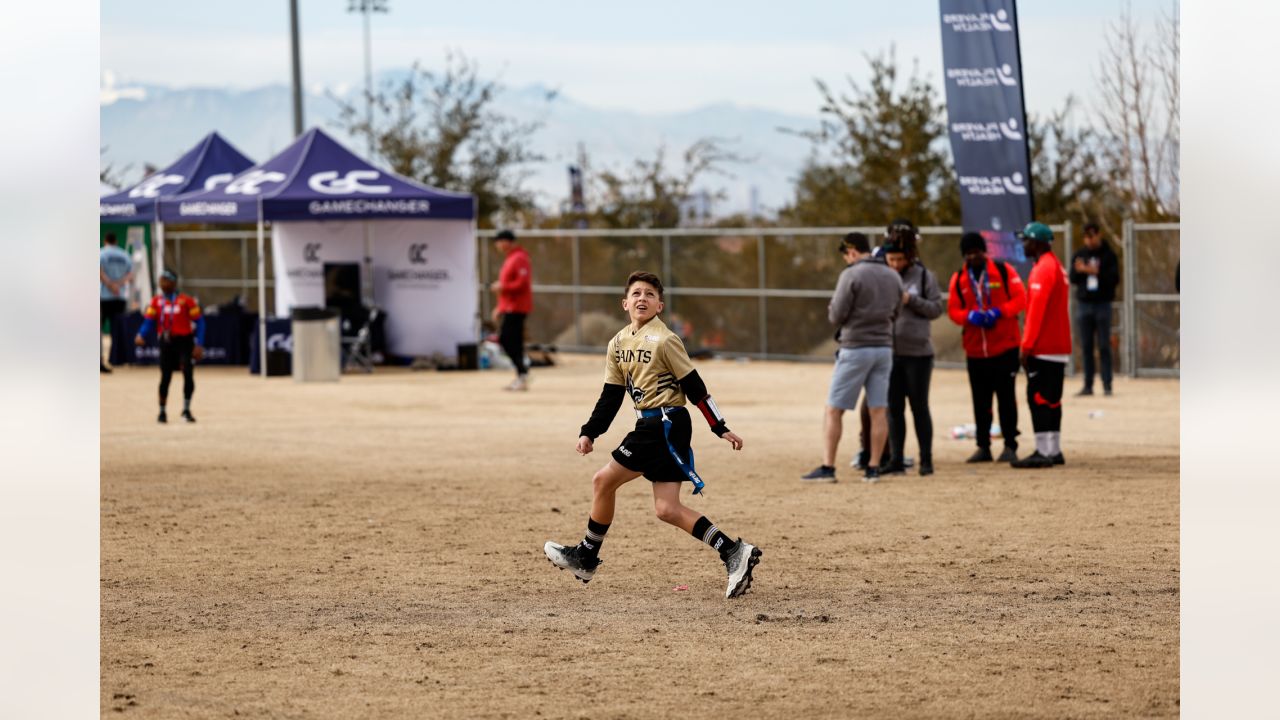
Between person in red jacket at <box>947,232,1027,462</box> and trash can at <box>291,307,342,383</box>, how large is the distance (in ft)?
39.9

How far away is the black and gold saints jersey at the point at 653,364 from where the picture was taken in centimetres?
874

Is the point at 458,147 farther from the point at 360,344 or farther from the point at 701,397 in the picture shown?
the point at 701,397

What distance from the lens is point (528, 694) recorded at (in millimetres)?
6984

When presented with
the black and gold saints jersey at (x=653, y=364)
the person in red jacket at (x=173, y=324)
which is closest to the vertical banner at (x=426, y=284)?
the person in red jacket at (x=173, y=324)

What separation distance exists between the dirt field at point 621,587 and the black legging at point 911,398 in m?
0.36

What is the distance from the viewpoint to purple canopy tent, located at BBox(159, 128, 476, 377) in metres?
25.0

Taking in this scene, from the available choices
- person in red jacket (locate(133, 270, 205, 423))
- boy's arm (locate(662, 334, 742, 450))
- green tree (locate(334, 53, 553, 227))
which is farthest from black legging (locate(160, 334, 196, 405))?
green tree (locate(334, 53, 553, 227))

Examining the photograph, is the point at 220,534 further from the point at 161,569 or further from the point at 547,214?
the point at 547,214

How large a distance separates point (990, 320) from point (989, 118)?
356 centimetres

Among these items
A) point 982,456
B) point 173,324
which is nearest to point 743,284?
point 173,324

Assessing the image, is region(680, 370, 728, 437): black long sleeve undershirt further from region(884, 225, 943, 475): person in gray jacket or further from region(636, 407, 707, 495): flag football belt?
region(884, 225, 943, 475): person in gray jacket

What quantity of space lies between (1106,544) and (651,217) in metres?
30.6

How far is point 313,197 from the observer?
25047mm

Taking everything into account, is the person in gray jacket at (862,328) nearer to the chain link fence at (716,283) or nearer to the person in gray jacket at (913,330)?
the person in gray jacket at (913,330)
